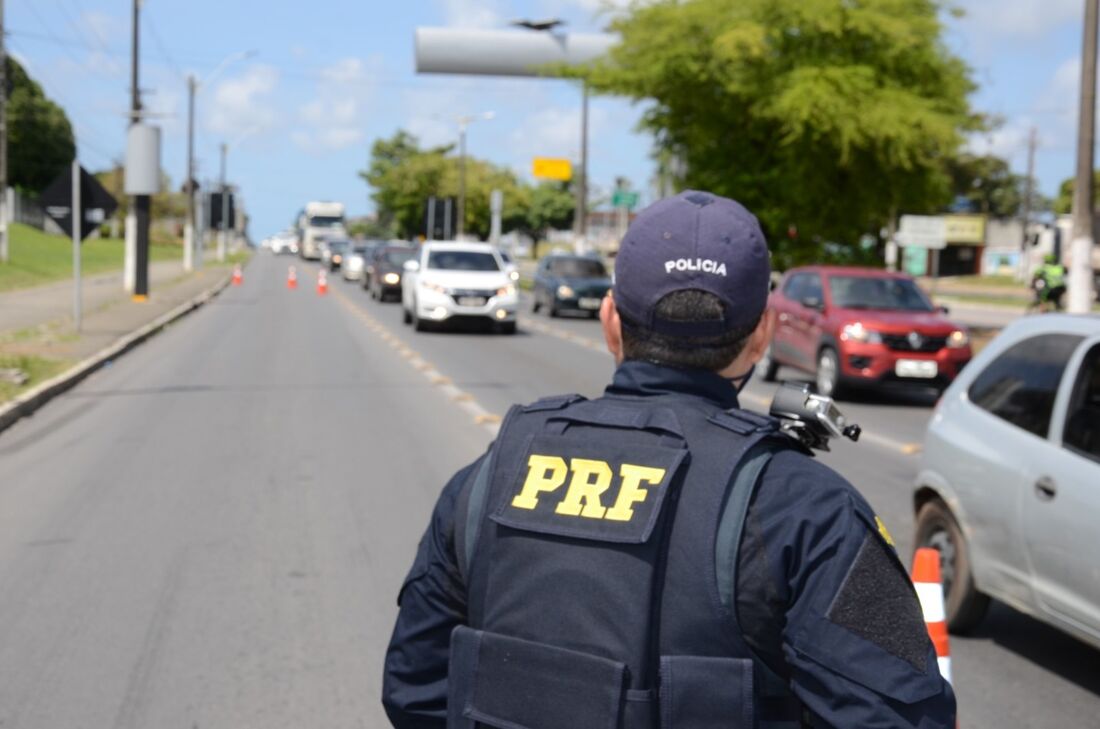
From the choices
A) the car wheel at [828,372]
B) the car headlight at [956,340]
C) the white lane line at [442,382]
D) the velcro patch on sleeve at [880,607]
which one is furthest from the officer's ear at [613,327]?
the car headlight at [956,340]

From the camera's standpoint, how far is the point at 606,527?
200 cm

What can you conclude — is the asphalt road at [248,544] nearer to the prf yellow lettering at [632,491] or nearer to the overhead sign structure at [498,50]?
the prf yellow lettering at [632,491]

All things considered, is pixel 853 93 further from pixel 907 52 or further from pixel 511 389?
pixel 511 389

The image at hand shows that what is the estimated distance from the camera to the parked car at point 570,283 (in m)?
34.4

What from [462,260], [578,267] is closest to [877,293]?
[462,260]

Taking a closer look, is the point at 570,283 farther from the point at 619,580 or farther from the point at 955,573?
the point at 619,580

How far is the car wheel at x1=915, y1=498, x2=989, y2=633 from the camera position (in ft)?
20.6

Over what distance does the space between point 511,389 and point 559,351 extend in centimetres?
674

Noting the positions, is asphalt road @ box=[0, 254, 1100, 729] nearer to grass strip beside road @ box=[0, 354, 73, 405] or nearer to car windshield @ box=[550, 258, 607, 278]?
grass strip beside road @ box=[0, 354, 73, 405]

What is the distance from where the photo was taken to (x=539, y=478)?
82.4 inches

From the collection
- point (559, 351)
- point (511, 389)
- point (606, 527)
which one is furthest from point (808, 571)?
point (559, 351)

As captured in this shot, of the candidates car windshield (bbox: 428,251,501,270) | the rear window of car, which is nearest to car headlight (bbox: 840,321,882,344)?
the rear window of car

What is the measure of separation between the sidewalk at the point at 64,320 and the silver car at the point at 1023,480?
986 cm

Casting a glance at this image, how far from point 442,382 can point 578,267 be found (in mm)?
18401
